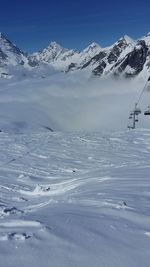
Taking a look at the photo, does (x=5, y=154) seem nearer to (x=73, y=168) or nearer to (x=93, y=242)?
(x=73, y=168)

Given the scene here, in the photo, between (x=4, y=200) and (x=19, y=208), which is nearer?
(x=19, y=208)

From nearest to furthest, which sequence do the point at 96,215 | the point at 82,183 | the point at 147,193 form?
the point at 96,215
the point at 147,193
the point at 82,183

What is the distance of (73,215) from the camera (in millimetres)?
7328

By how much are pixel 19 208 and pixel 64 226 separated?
2.72 metres

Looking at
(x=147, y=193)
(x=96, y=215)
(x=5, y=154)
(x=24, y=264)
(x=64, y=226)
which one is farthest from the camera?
(x=5, y=154)

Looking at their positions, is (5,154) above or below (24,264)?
below

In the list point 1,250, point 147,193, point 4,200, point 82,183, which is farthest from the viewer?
point 82,183

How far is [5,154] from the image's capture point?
19234 mm

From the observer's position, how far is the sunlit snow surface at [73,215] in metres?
5.31

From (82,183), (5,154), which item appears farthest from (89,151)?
(82,183)

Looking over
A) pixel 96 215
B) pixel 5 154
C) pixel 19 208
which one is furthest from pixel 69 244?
pixel 5 154

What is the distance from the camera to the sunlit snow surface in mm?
5312

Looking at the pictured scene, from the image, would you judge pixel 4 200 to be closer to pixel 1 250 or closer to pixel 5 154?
pixel 1 250

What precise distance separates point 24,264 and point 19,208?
4121 millimetres
